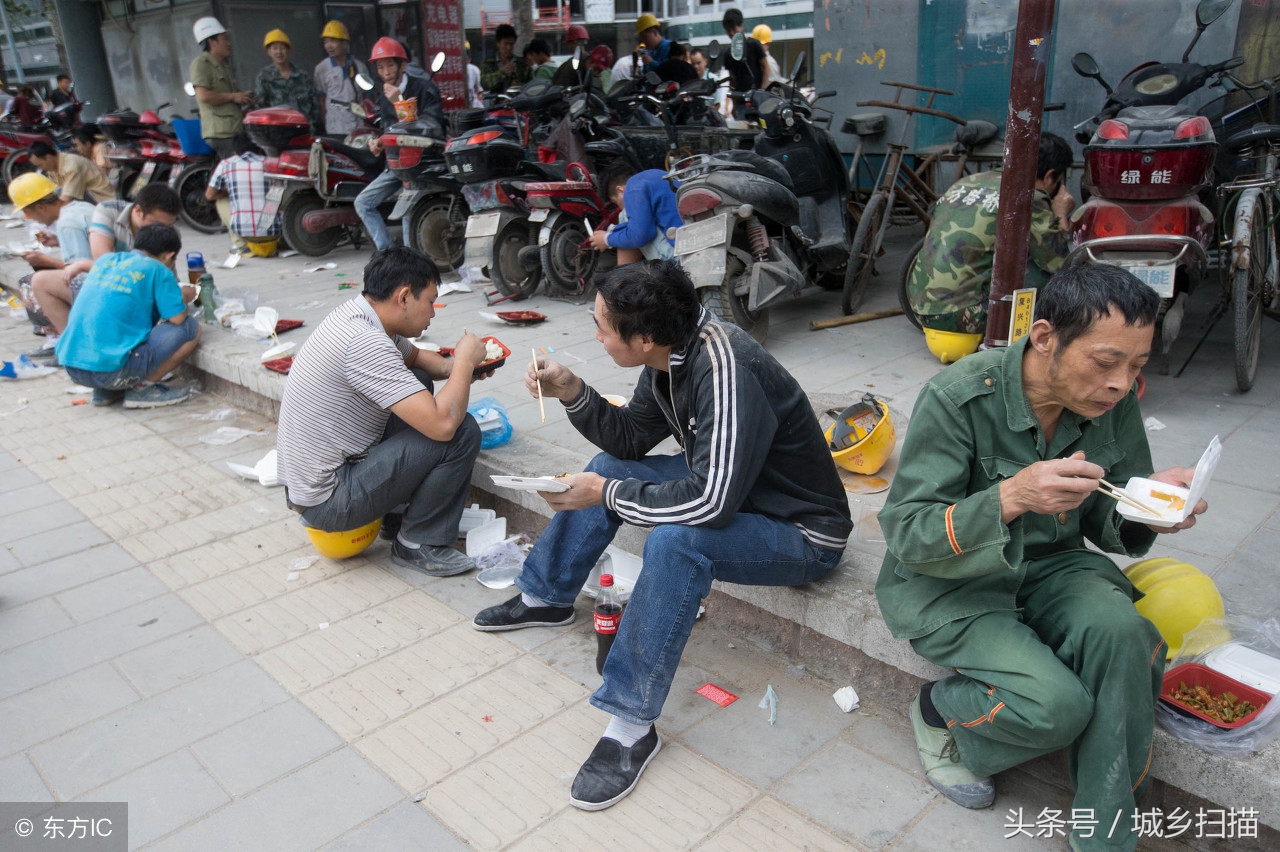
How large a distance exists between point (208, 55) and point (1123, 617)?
10.3 metres

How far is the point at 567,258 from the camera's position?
6.79 m

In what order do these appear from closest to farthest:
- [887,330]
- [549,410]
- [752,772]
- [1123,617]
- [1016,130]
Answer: [1123,617], [752,772], [1016,130], [549,410], [887,330]

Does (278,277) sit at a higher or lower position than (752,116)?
lower

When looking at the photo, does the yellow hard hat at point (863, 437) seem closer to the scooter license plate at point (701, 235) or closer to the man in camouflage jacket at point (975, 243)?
the man in camouflage jacket at point (975, 243)

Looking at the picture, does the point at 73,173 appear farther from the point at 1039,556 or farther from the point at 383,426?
the point at 1039,556

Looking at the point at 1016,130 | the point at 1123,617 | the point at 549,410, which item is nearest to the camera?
the point at 1123,617

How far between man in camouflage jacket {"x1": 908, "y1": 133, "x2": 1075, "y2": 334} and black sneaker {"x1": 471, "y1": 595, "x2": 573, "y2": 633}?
9.00 ft

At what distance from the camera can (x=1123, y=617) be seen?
1.98 meters

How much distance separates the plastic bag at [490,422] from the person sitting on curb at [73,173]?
670cm

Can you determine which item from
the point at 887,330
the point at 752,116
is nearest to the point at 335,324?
the point at 887,330

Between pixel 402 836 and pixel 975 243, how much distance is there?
3.74 meters

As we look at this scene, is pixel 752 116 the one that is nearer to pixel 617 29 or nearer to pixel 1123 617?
pixel 1123 617

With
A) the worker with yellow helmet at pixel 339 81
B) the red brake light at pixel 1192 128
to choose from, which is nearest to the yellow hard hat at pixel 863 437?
the red brake light at pixel 1192 128

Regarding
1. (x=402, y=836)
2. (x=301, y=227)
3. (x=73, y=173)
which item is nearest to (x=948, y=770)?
(x=402, y=836)
